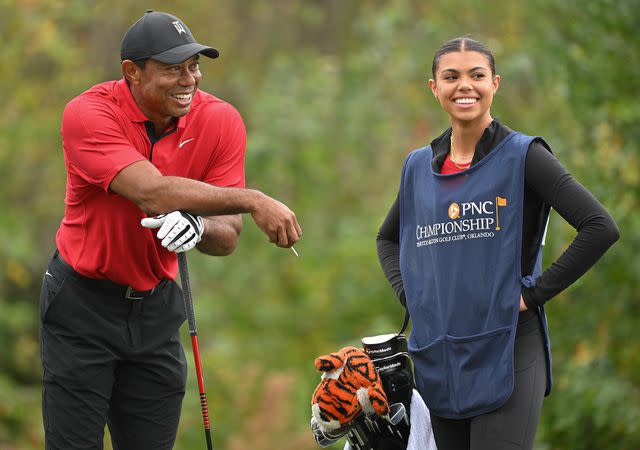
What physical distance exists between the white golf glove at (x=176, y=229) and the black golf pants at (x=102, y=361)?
18.4 inches

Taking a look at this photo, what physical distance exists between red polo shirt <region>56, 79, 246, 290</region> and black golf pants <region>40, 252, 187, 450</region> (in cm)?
9

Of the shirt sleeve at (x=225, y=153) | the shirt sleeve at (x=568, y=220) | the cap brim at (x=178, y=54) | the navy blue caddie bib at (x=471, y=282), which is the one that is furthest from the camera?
the shirt sleeve at (x=225, y=153)

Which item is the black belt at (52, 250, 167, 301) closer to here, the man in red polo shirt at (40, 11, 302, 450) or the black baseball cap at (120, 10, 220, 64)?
the man in red polo shirt at (40, 11, 302, 450)

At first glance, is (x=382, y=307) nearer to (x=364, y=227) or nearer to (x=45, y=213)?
(x=364, y=227)

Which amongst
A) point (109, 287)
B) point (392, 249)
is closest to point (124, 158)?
point (109, 287)

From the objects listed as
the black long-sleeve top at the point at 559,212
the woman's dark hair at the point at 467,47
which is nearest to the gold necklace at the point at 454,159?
the black long-sleeve top at the point at 559,212

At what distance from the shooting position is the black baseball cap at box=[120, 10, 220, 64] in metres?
4.21

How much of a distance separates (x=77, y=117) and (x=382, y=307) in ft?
25.6

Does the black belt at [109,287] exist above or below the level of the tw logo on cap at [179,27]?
below

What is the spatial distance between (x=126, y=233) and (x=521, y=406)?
5.23ft

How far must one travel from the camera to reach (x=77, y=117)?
4184 mm

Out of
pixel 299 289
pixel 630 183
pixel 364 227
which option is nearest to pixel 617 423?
pixel 630 183

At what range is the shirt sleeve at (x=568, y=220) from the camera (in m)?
3.68

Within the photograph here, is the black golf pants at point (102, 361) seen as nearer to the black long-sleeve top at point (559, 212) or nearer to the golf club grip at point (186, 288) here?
the golf club grip at point (186, 288)
